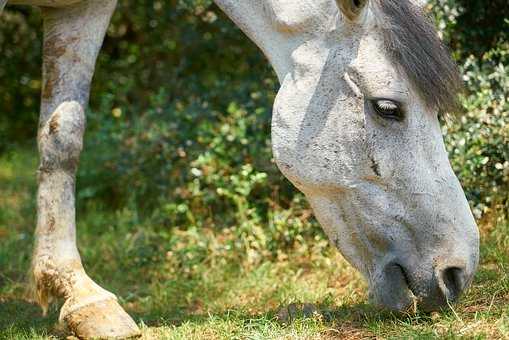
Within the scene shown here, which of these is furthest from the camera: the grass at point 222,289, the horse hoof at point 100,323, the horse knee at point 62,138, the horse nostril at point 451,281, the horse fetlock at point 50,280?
the horse knee at point 62,138

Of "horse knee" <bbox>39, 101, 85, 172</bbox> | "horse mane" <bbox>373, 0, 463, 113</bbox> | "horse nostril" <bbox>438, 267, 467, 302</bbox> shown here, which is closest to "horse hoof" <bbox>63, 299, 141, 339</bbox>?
"horse knee" <bbox>39, 101, 85, 172</bbox>

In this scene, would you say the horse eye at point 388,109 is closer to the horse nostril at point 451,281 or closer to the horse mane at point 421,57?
the horse mane at point 421,57

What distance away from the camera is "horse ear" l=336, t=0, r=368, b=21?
2.78 metres

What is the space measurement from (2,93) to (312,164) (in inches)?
238

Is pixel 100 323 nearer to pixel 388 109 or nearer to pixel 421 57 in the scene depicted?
pixel 388 109

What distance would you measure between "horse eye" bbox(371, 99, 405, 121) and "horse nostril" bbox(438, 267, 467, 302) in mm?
593

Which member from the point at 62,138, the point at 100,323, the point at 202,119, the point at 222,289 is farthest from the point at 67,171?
the point at 202,119

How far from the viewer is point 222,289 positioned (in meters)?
4.39

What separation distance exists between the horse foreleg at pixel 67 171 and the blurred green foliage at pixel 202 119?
5.06 ft

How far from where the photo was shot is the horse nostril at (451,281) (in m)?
2.75

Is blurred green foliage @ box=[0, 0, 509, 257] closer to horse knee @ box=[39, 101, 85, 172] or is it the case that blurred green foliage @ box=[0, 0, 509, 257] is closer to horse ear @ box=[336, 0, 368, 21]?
horse ear @ box=[336, 0, 368, 21]

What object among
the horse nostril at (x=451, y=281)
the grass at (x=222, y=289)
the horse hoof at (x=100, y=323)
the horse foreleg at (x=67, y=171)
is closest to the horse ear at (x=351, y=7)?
the horse nostril at (x=451, y=281)

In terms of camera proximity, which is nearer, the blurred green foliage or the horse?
the horse

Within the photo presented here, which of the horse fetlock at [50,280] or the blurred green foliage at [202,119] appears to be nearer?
the horse fetlock at [50,280]
